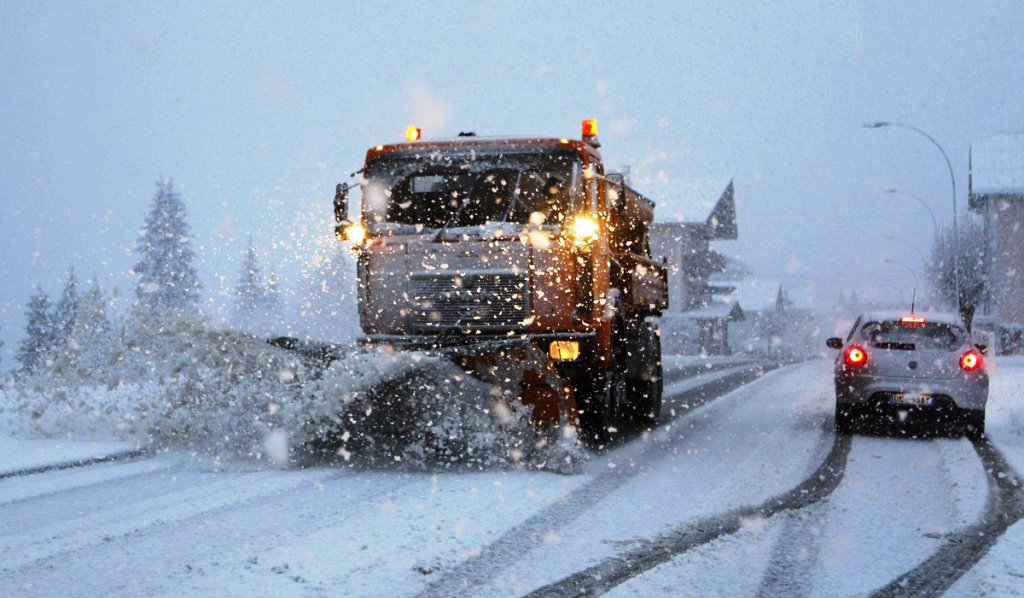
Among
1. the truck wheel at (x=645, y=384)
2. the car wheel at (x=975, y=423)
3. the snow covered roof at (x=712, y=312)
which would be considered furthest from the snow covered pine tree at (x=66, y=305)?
the car wheel at (x=975, y=423)

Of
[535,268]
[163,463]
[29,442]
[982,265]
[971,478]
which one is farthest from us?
[982,265]

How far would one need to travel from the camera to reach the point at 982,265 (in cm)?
6756

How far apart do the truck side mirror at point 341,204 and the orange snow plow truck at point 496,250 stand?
0.01 m

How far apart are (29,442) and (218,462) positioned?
117 inches

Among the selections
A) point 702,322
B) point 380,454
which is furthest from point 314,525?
point 702,322

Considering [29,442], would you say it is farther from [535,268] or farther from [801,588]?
[801,588]

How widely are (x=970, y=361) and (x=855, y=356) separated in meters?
1.21

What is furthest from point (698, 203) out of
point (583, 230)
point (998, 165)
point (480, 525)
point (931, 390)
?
point (480, 525)

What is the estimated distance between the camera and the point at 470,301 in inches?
412

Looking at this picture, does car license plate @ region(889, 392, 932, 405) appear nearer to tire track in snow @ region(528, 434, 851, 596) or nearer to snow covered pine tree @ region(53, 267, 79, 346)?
tire track in snow @ region(528, 434, 851, 596)

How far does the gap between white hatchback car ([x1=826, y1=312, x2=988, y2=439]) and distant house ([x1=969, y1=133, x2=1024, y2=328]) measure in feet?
145

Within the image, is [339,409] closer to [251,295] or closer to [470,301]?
[470,301]

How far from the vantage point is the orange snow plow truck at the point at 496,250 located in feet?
33.9

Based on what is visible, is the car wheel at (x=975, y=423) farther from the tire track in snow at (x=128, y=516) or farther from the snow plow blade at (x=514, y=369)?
the tire track in snow at (x=128, y=516)
